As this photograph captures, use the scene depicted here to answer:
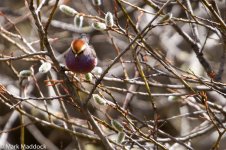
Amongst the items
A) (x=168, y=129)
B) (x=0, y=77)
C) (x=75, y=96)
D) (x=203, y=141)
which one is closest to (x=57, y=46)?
(x=0, y=77)

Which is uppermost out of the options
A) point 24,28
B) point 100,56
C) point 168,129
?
point 24,28

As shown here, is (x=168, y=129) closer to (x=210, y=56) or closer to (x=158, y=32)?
(x=210, y=56)

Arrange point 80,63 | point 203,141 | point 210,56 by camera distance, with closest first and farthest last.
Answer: point 80,63
point 203,141
point 210,56

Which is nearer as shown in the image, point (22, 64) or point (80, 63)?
point (80, 63)

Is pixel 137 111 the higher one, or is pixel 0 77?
pixel 0 77

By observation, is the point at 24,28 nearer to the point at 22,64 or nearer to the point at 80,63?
the point at 22,64

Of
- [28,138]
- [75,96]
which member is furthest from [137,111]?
[75,96]

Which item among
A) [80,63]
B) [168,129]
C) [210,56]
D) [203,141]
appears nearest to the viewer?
[80,63]
